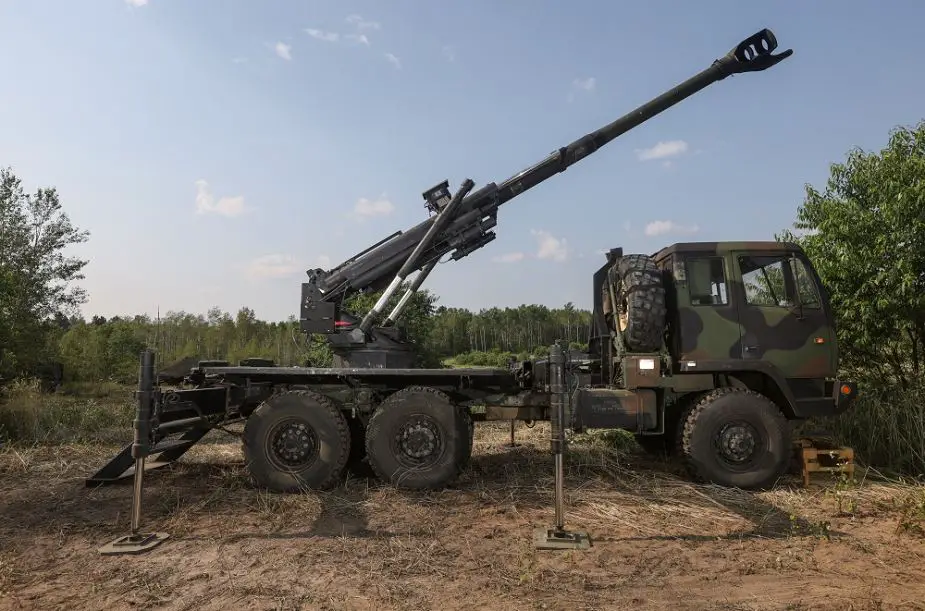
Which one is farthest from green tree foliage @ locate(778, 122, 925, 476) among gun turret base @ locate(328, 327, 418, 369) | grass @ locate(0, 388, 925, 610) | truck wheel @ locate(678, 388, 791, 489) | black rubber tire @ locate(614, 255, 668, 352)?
gun turret base @ locate(328, 327, 418, 369)

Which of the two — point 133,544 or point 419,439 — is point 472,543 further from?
point 133,544

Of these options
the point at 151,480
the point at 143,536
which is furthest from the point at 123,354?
the point at 143,536

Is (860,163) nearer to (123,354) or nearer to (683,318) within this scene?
(683,318)

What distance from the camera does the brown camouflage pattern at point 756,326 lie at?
694 centimetres

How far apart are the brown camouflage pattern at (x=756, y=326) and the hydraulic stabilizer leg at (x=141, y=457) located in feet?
18.2

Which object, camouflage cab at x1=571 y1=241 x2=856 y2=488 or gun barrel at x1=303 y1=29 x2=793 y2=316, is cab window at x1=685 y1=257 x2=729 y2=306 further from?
gun barrel at x1=303 y1=29 x2=793 y2=316

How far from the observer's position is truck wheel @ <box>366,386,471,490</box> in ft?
21.6

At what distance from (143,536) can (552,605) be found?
11.7 feet

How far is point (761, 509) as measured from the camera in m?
5.91

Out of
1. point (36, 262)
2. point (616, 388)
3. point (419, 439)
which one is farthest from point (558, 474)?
point (36, 262)

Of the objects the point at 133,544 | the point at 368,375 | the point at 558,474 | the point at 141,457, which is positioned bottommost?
the point at 133,544

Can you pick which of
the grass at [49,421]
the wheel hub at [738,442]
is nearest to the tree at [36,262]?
the grass at [49,421]

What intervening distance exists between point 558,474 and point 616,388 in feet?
8.53

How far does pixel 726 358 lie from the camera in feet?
22.7
